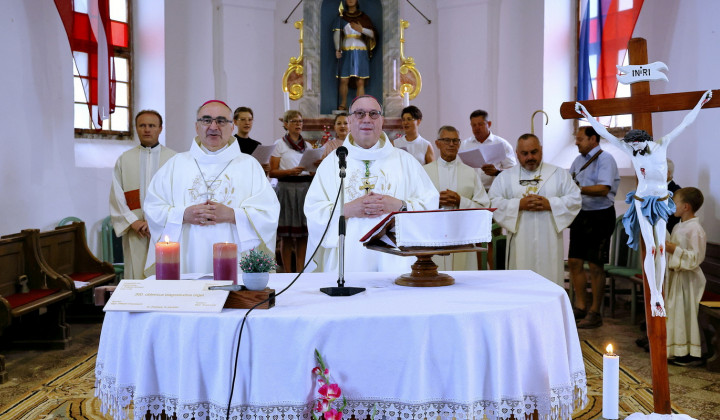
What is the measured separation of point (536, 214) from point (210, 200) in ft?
11.0

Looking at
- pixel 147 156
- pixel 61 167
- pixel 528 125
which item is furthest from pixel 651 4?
pixel 61 167

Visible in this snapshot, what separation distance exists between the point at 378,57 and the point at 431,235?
27.6 ft

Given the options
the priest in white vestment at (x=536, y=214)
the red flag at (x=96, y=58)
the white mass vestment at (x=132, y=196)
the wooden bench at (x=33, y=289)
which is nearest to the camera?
the wooden bench at (x=33, y=289)

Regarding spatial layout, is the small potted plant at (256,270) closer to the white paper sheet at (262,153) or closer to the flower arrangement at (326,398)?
the flower arrangement at (326,398)

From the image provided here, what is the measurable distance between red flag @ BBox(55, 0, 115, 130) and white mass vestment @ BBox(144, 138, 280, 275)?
5.11 metres

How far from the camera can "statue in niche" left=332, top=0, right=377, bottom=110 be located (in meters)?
10.7

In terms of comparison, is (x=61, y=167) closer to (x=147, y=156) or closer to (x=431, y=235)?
(x=147, y=156)

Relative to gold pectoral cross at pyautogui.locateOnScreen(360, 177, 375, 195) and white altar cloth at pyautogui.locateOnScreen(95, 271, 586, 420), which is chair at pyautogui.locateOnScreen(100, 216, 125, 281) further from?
white altar cloth at pyautogui.locateOnScreen(95, 271, 586, 420)

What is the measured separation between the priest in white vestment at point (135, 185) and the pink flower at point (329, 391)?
4089 mm

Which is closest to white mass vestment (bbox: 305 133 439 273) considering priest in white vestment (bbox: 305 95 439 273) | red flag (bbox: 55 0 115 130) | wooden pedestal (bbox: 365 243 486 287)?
priest in white vestment (bbox: 305 95 439 273)

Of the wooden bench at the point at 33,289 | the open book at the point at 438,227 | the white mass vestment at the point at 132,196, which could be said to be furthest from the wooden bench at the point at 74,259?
the open book at the point at 438,227

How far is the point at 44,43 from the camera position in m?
7.93

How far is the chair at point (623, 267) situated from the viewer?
23.1ft

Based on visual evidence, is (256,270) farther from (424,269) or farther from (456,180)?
(456,180)
